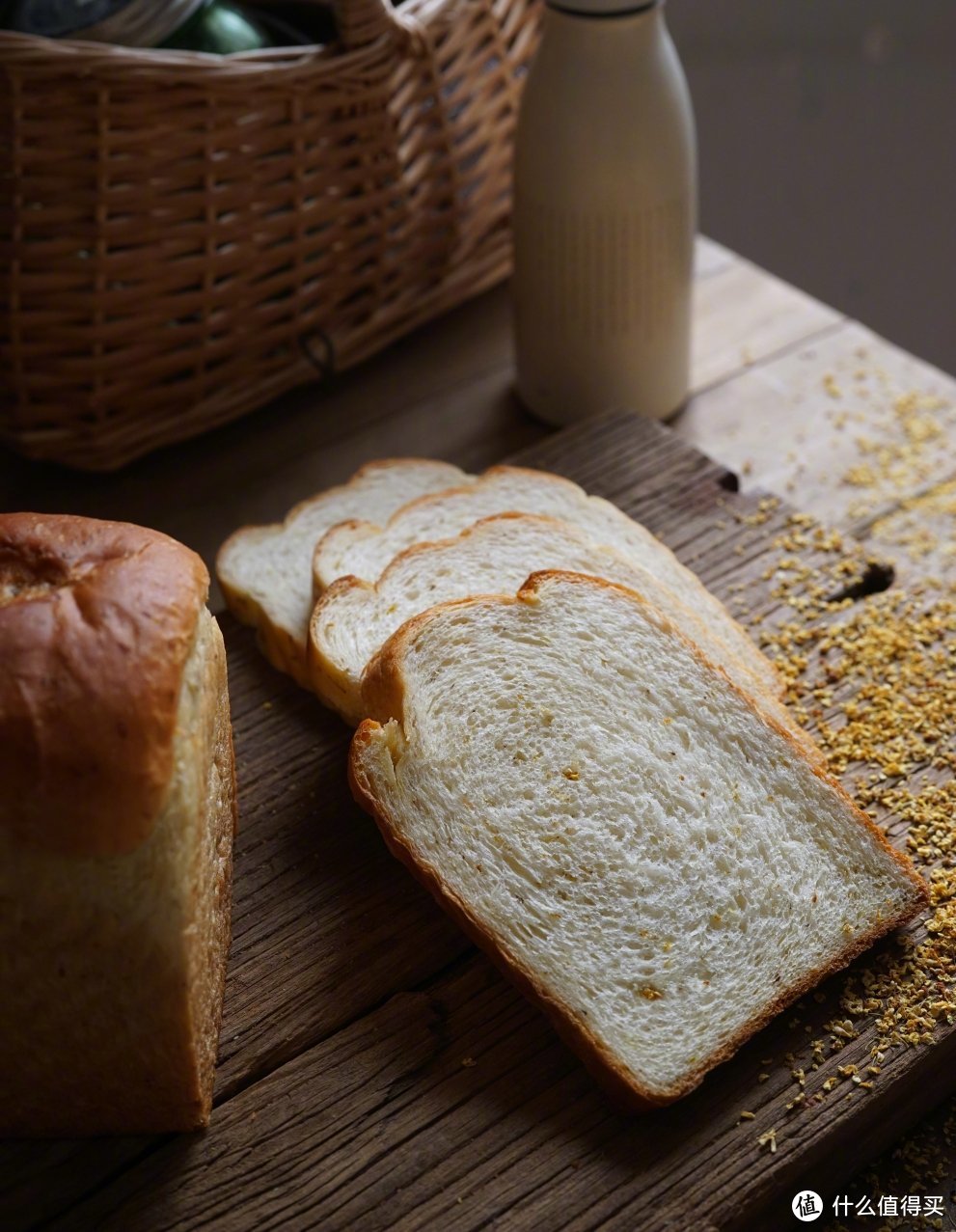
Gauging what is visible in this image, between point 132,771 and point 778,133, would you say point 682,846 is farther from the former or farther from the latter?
point 778,133

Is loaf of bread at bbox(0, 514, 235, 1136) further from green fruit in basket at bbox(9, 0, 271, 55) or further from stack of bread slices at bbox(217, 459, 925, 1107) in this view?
green fruit in basket at bbox(9, 0, 271, 55)

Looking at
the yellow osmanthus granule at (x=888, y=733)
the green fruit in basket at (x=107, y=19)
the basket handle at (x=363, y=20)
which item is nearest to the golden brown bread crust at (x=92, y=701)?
the yellow osmanthus granule at (x=888, y=733)

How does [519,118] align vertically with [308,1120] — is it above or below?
above

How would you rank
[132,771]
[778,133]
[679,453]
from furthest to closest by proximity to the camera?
[778,133] → [679,453] → [132,771]

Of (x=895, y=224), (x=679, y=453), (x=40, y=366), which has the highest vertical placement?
(x=40, y=366)

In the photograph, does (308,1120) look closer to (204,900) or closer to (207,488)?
(204,900)

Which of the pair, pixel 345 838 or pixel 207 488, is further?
pixel 207 488

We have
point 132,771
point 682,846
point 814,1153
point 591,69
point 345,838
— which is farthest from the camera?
point 591,69

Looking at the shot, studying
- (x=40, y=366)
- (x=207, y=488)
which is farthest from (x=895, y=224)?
(x=40, y=366)
